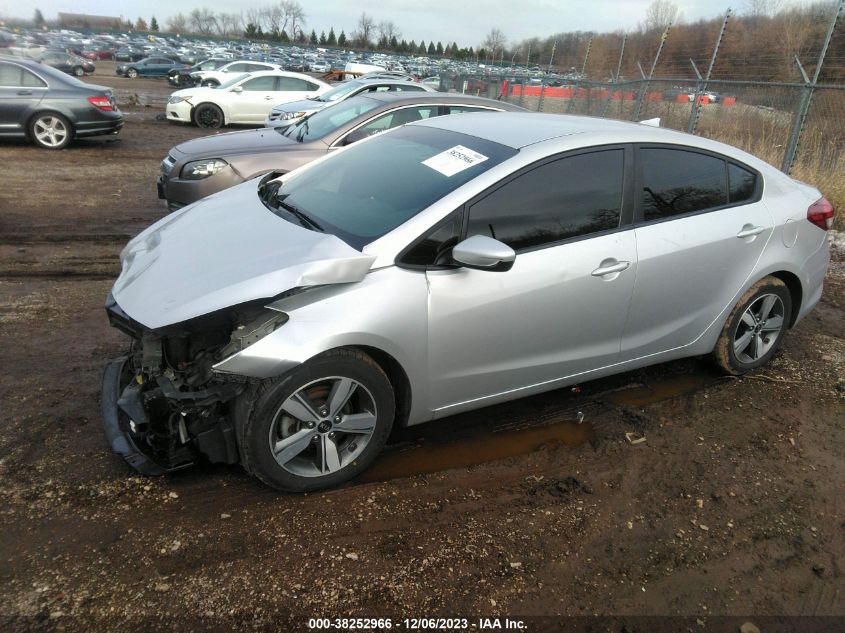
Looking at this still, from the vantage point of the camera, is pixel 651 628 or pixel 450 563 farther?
pixel 450 563

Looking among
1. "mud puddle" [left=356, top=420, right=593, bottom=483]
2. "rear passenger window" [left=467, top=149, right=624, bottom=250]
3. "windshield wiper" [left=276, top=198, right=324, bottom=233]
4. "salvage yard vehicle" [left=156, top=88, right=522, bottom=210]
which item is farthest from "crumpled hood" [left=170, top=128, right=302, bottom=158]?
"mud puddle" [left=356, top=420, right=593, bottom=483]

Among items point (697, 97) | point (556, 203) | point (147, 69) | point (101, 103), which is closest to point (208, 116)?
point (101, 103)

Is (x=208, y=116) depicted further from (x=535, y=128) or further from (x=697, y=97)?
(x=535, y=128)

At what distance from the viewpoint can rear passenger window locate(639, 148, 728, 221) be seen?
12.3 ft

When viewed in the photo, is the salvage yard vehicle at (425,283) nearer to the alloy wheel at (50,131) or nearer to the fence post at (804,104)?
the fence post at (804,104)

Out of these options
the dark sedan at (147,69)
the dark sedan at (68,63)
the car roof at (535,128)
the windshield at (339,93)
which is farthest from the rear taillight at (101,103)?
the dark sedan at (147,69)

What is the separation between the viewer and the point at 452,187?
10.8ft

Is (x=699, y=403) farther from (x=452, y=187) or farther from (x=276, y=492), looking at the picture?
(x=276, y=492)

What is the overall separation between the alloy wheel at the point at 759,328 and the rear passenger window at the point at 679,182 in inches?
32.4

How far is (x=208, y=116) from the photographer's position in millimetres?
17078

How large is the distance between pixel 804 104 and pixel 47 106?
1290 centimetres

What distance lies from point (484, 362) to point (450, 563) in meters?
1.02

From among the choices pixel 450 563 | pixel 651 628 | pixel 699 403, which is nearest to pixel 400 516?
pixel 450 563

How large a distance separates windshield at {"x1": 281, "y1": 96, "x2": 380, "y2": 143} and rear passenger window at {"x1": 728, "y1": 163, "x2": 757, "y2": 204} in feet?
14.5
